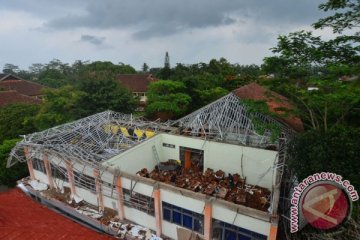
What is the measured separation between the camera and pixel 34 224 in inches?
528

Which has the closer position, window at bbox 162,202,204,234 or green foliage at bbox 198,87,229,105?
window at bbox 162,202,204,234

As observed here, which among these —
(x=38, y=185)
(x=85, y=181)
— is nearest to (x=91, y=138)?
(x=85, y=181)

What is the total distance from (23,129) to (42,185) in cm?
900

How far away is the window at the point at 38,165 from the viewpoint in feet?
54.6

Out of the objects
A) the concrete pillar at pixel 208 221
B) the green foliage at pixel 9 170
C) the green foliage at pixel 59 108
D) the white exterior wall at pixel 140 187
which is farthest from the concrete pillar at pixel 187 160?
the green foliage at pixel 9 170

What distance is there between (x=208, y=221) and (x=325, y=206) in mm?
4643

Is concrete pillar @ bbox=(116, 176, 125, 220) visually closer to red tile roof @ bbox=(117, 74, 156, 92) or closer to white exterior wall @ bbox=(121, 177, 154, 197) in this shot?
white exterior wall @ bbox=(121, 177, 154, 197)

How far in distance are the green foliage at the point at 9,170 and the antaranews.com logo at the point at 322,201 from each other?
19040mm

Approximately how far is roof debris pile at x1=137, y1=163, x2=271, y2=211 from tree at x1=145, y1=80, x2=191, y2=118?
7.86 meters

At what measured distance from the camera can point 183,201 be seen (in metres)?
11.4

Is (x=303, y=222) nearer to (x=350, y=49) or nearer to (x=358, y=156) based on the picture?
(x=358, y=156)

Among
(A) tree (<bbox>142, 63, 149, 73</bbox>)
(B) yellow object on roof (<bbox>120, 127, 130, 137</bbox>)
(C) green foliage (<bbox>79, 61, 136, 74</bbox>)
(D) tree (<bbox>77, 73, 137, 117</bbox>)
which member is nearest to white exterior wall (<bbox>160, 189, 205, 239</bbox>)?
(B) yellow object on roof (<bbox>120, 127, 130, 137</bbox>)

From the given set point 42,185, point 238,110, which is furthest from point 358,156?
point 42,185

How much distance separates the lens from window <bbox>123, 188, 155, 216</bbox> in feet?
41.4
